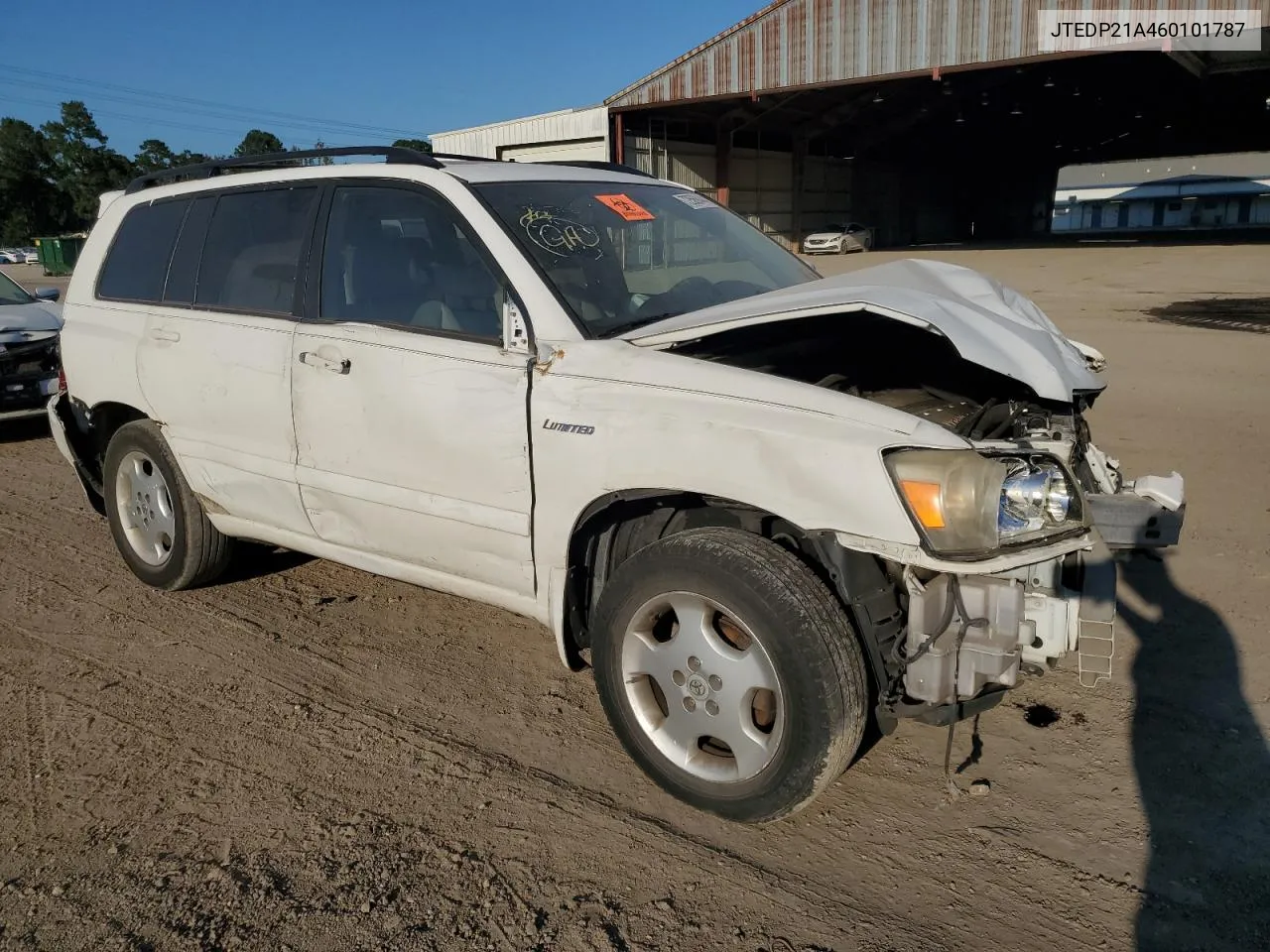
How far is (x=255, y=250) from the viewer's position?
13.7ft

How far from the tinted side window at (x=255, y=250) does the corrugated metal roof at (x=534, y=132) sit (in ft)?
85.7

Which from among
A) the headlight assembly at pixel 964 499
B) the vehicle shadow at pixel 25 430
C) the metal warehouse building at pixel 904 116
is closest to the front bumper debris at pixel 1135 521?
the headlight assembly at pixel 964 499

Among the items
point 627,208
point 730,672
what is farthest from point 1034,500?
point 627,208

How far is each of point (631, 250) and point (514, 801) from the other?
2.05m

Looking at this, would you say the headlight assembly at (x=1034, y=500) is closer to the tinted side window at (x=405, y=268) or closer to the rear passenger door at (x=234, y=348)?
the tinted side window at (x=405, y=268)

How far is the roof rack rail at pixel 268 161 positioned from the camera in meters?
3.76

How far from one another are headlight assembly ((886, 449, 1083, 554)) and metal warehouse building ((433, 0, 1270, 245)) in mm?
23711

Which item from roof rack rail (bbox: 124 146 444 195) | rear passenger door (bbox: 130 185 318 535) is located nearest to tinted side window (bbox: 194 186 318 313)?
rear passenger door (bbox: 130 185 318 535)

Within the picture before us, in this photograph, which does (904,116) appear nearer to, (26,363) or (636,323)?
(26,363)

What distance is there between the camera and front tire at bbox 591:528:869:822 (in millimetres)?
2607

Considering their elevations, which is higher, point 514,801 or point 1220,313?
point 1220,313

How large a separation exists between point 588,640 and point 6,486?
576cm

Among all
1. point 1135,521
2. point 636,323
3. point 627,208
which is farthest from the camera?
point 627,208

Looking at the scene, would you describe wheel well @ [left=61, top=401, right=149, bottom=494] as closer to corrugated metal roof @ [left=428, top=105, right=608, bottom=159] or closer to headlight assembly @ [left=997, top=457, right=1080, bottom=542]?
headlight assembly @ [left=997, top=457, right=1080, bottom=542]
